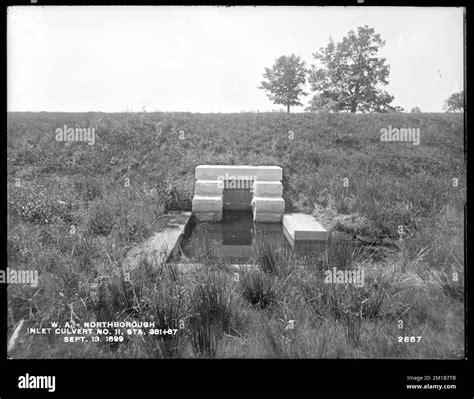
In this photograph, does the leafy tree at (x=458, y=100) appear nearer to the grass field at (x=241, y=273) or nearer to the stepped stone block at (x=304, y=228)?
the grass field at (x=241, y=273)

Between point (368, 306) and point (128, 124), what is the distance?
744cm

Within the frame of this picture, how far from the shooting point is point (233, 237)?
5.77 metres

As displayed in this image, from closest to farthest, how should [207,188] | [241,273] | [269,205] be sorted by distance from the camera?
[241,273] < [269,205] < [207,188]

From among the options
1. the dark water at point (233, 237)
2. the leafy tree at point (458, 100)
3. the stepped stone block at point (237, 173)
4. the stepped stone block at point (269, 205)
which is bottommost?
the dark water at point (233, 237)

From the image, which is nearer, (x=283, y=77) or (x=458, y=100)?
(x=458, y=100)

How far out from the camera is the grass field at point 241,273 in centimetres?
239

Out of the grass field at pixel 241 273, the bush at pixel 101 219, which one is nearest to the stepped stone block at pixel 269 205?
the grass field at pixel 241 273

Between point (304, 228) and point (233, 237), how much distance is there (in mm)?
1216

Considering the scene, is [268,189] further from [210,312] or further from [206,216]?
[210,312]

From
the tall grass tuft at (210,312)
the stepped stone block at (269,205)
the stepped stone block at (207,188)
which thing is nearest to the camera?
the tall grass tuft at (210,312)

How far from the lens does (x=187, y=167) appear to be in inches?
314

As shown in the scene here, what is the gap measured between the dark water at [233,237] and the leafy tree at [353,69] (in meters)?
2.37

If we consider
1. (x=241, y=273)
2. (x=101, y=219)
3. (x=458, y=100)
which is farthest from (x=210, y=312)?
(x=101, y=219)
